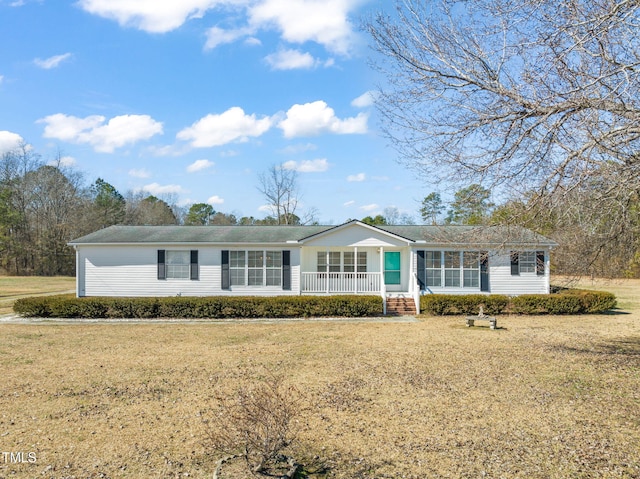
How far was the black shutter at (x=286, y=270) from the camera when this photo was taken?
59.5 feet

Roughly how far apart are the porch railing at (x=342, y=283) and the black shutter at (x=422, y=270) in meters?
1.59

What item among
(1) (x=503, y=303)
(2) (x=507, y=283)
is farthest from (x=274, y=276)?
(2) (x=507, y=283)

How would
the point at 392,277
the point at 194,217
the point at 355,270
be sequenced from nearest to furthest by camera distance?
the point at 355,270, the point at 392,277, the point at 194,217

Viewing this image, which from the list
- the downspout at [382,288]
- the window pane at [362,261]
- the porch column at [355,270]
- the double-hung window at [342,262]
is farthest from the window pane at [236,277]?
the downspout at [382,288]

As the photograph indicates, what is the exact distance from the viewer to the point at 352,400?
6.70 meters

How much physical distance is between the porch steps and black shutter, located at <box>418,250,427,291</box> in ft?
2.76

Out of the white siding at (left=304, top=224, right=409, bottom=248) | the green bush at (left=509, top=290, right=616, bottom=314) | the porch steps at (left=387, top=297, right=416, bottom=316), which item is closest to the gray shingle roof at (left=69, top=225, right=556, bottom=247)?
the white siding at (left=304, top=224, right=409, bottom=248)

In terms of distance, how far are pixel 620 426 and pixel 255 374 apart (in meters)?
5.53

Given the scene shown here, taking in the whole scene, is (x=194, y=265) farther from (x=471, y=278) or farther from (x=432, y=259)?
(x=471, y=278)

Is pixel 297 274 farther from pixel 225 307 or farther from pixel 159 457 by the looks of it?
pixel 159 457

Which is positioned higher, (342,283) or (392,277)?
(392,277)

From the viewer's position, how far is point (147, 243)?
18188mm

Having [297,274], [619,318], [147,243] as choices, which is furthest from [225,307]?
[619,318]

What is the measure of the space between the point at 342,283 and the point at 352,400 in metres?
11.6
